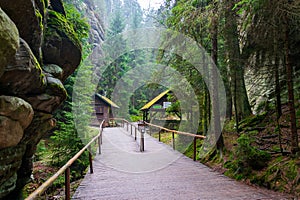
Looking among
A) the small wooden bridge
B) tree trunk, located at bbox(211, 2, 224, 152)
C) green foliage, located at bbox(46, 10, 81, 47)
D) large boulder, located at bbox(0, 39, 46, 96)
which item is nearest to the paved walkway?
the small wooden bridge

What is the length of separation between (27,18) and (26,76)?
3.85 feet

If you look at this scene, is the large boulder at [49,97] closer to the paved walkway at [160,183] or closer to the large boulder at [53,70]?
the large boulder at [53,70]

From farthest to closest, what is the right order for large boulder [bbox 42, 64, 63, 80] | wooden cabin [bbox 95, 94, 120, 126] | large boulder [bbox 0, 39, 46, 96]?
wooden cabin [bbox 95, 94, 120, 126] → large boulder [bbox 42, 64, 63, 80] → large boulder [bbox 0, 39, 46, 96]

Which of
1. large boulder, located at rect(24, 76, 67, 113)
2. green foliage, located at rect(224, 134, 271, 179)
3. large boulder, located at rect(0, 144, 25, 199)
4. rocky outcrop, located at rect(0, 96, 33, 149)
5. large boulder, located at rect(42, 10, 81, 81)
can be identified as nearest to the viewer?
rocky outcrop, located at rect(0, 96, 33, 149)

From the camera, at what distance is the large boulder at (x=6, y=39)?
105 inches

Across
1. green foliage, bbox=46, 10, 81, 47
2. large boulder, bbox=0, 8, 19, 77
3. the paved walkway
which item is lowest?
the paved walkway

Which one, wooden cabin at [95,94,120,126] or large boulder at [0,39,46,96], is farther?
wooden cabin at [95,94,120,126]

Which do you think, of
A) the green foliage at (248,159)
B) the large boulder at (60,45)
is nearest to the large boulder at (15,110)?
the large boulder at (60,45)

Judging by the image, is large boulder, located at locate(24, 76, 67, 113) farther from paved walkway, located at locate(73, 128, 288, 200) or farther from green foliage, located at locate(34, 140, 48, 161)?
green foliage, located at locate(34, 140, 48, 161)

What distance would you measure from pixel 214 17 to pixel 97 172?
16.3 ft

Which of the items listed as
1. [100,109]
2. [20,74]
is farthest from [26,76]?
[100,109]

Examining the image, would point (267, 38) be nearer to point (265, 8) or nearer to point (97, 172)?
point (265, 8)

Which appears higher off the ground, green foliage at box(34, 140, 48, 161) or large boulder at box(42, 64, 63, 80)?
large boulder at box(42, 64, 63, 80)

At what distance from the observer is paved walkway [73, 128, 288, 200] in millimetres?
3625
